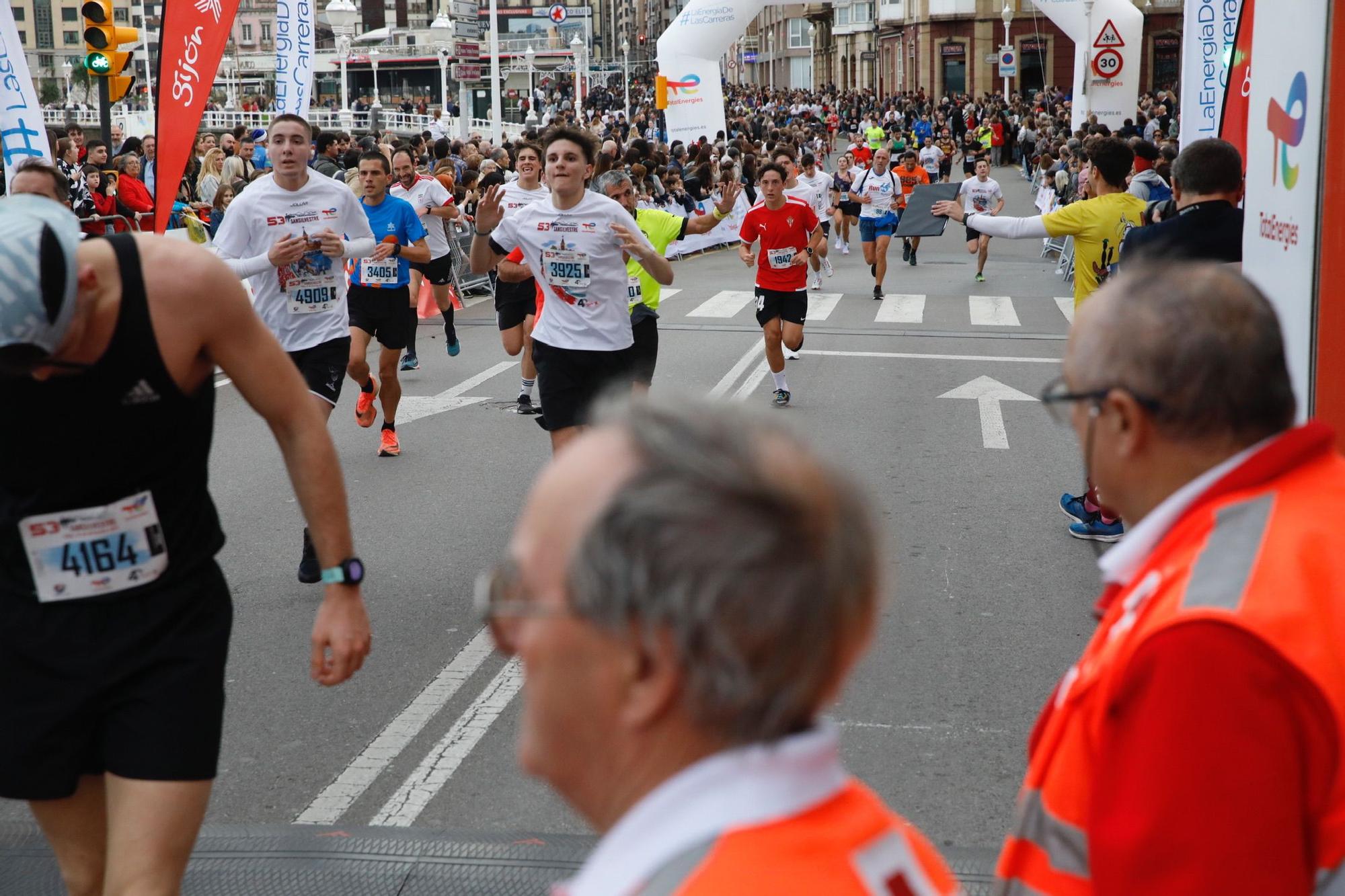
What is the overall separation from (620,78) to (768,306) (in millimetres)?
122343

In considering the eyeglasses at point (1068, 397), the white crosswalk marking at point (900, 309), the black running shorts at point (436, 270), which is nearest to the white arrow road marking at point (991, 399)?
the white crosswalk marking at point (900, 309)

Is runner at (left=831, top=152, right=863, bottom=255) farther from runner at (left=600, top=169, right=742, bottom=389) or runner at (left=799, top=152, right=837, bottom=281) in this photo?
runner at (left=600, top=169, right=742, bottom=389)

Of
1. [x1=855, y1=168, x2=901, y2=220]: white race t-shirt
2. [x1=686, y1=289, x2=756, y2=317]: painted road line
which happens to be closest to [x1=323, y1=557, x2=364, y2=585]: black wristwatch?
[x1=686, y1=289, x2=756, y2=317]: painted road line

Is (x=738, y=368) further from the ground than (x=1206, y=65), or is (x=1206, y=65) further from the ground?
(x=1206, y=65)

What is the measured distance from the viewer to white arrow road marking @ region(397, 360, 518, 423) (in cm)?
1155

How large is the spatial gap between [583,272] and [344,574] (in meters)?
4.50

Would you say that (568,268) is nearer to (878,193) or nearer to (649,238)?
(649,238)

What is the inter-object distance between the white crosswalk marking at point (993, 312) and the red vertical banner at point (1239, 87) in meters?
7.34

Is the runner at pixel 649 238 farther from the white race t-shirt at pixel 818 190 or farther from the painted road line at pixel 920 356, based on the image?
the white race t-shirt at pixel 818 190

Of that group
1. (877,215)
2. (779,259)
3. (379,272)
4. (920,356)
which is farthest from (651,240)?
(877,215)

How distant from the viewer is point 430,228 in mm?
14125

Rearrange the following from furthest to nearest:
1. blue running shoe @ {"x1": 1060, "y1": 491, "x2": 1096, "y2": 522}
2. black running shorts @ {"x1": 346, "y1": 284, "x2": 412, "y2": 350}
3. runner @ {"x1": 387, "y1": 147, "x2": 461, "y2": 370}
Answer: runner @ {"x1": 387, "y1": 147, "x2": 461, "y2": 370}
black running shorts @ {"x1": 346, "y1": 284, "x2": 412, "y2": 350}
blue running shoe @ {"x1": 1060, "y1": 491, "x2": 1096, "y2": 522}

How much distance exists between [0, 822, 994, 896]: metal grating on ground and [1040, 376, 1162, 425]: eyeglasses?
2.41m

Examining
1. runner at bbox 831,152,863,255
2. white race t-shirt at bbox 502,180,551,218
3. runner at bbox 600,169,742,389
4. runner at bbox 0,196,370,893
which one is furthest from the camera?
runner at bbox 831,152,863,255
